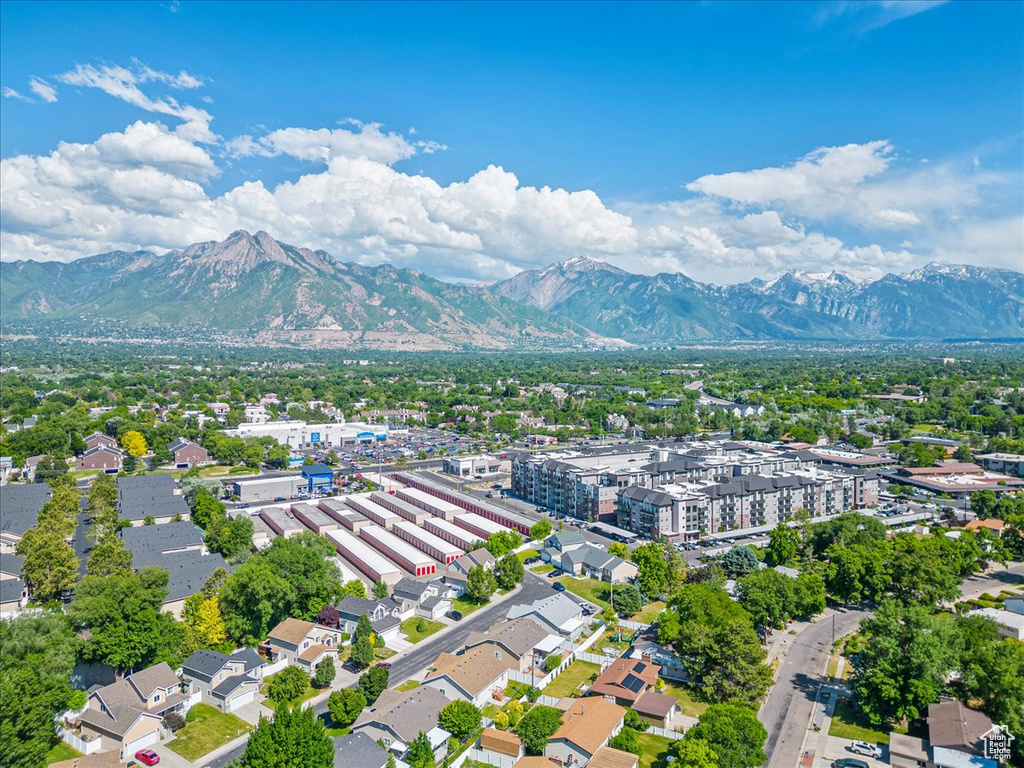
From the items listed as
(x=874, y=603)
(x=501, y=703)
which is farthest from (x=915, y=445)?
(x=501, y=703)

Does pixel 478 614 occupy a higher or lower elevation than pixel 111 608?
lower

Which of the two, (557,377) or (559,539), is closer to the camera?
(559,539)

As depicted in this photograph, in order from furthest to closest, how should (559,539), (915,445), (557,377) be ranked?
(557,377) < (915,445) < (559,539)

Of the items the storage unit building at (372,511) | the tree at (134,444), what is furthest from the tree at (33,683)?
the tree at (134,444)

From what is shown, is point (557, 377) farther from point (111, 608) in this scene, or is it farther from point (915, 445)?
point (111, 608)

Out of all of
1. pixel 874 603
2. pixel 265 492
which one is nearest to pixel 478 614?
pixel 874 603

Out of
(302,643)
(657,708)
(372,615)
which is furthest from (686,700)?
(302,643)

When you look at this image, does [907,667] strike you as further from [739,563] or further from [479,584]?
[479,584]

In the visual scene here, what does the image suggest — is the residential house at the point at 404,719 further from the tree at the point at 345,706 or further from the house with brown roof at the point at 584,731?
the house with brown roof at the point at 584,731

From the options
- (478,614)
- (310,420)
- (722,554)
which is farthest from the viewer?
(310,420)
